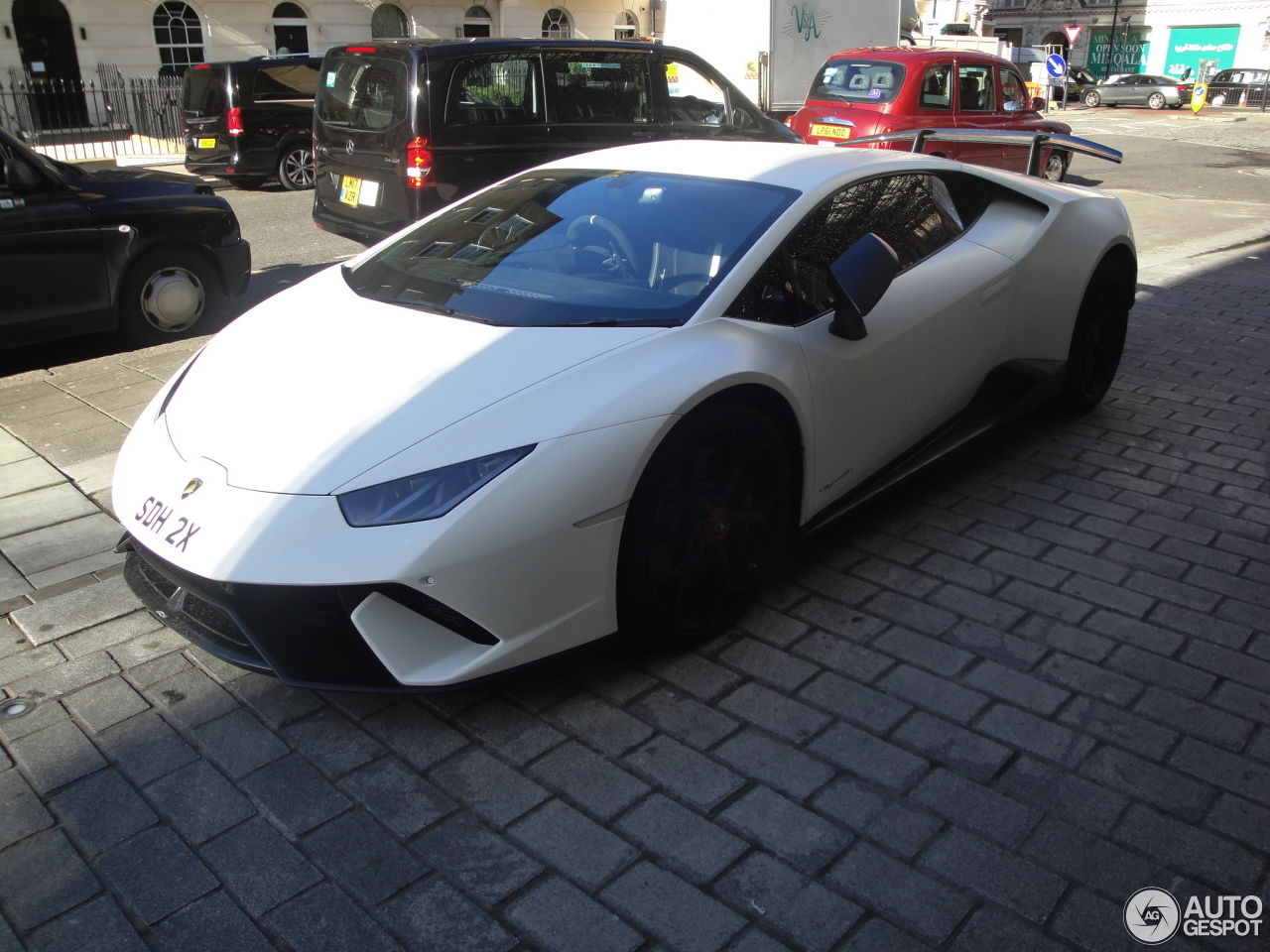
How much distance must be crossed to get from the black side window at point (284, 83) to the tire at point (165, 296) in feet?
25.6

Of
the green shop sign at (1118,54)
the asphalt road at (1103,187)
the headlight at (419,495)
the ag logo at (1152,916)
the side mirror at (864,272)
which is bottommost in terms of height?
the ag logo at (1152,916)

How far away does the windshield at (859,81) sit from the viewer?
12.3 meters

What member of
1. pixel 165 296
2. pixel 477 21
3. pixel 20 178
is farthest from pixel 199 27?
pixel 20 178

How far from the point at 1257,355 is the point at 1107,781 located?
464 centimetres

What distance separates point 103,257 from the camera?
6141 mm

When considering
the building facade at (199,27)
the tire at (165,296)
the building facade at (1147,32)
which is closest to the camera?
the tire at (165,296)

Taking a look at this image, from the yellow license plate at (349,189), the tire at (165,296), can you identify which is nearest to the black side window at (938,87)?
the yellow license plate at (349,189)

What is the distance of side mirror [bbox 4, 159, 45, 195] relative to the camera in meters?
5.77

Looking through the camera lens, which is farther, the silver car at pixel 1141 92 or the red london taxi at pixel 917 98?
the silver car at pixel 1141 92

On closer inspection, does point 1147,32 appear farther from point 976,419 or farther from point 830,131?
point 976,419

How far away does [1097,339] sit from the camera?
4984mm

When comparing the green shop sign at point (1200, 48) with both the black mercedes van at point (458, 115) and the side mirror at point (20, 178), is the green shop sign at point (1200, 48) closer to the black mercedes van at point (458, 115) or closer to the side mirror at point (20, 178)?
the black mercedes van at point (458, 115)

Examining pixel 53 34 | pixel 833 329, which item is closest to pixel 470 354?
pixel 833 329

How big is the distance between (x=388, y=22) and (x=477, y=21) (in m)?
2.54
